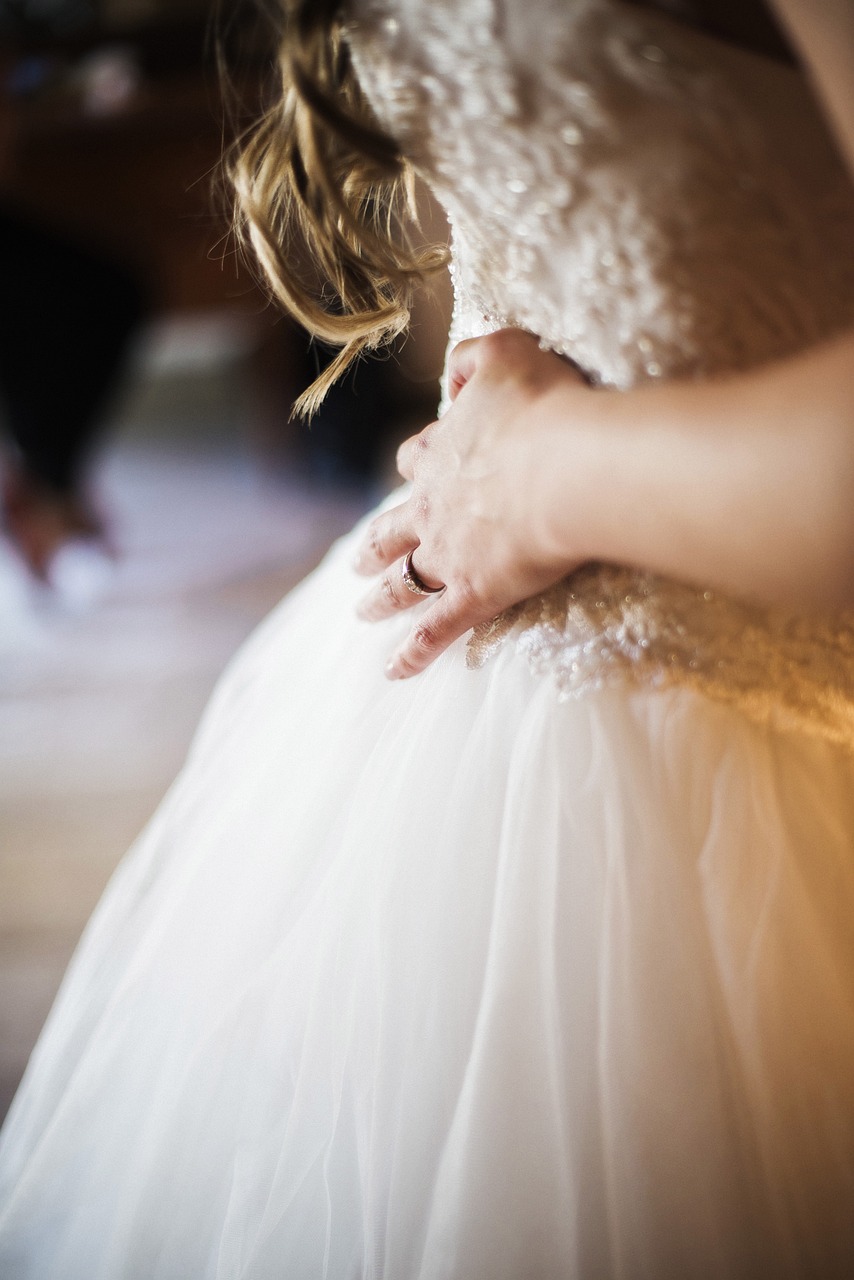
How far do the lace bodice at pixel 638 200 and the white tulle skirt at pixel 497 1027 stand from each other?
0.14 feet

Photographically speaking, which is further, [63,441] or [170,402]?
[170,402]

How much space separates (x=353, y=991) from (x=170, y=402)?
334 centimetres

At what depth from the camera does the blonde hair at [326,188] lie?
1.24ft

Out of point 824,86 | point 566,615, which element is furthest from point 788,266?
point 566,615

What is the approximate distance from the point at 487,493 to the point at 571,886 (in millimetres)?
183

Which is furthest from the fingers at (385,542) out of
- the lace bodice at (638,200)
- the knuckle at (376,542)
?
the lace bodice at (638,200)

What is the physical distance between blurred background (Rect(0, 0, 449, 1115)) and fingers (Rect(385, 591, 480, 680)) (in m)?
0.75

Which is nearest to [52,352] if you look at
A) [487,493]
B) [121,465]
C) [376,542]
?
[121,465]

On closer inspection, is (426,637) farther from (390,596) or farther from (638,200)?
(638,200)

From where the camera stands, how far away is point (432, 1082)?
385 mm

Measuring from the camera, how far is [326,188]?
418 mm

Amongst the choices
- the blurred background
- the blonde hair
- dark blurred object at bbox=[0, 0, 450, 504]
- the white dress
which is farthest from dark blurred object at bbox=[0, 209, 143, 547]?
the white dress

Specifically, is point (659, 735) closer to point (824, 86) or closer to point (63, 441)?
point (824, 86)

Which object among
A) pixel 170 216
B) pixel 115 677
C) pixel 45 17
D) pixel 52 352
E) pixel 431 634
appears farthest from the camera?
pixel 45 17
